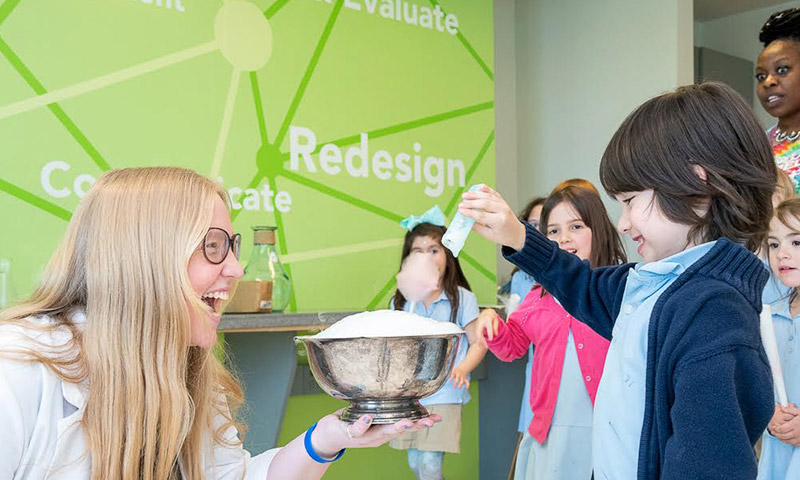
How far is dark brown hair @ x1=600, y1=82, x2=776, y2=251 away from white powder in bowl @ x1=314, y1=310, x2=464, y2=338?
47 centimetres

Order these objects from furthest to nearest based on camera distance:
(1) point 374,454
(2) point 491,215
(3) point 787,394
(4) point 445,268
Answer: (1) point 374,454
(4) point 445,268
(3) point 787,394
(2) point 491,215

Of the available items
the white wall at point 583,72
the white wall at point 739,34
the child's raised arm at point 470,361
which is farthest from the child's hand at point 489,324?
the white wall at point 739,34

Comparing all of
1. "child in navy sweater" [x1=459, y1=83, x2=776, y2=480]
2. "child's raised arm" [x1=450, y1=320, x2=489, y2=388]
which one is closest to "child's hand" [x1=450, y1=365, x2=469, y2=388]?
"child's raised arm" [x1=450, y1=320, x2=489, y2=388]

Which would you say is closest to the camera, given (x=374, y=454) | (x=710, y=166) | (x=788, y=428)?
(x=710, y=166)

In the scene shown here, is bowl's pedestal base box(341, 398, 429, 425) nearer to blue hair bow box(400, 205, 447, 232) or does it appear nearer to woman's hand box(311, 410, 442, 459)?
woman's hand box(311, 410, 442, 459)

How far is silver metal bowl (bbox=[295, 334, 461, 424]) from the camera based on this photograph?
4.03 ft

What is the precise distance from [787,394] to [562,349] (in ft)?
2.09

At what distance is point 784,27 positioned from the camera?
9.62 feet

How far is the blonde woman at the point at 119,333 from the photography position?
117 cm

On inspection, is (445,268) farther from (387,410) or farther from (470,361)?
(387,410)

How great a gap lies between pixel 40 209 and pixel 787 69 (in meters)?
2.62

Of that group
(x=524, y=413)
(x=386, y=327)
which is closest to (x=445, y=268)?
(x=524, y=413)

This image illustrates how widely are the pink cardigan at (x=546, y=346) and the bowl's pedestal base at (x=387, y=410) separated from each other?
1127 millimetres

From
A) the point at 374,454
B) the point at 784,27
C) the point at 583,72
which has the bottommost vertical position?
the point at 374,454
